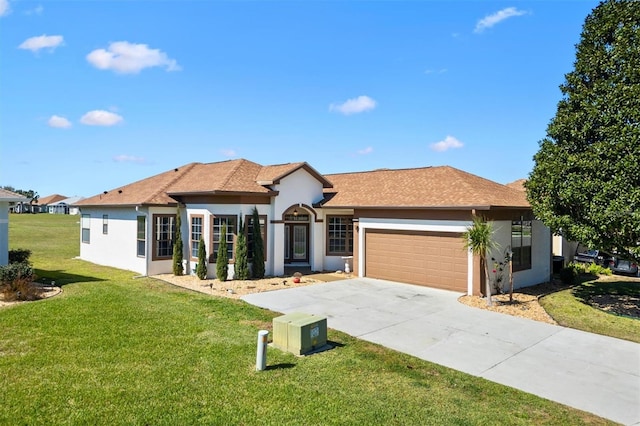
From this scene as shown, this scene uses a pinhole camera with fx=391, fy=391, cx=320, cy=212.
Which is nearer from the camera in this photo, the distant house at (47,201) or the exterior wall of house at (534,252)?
the exterior wall of house at (534,252)

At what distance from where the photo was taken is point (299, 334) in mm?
8305

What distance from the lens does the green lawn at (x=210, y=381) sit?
588 cm

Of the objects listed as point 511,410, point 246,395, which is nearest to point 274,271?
point 246,395

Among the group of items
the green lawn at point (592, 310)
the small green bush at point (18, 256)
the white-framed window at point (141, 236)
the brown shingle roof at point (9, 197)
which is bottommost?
the green lawn at point (592, 310)

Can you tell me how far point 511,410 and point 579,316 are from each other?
25.1 ft

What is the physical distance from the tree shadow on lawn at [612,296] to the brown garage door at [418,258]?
451 centimetres

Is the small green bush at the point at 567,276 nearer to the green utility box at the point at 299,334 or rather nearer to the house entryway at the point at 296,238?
the house entryway at the point at 296,238

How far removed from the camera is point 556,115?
13258mm

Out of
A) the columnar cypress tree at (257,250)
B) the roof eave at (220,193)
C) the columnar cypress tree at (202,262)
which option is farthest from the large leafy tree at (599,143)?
the columnar cypress tree at (202,262)

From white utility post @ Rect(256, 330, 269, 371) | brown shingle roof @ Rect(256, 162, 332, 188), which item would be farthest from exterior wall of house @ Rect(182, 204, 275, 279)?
white utility post @ Rect(256, 330, 269, 371)

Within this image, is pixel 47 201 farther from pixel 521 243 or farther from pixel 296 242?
pixel 521 243

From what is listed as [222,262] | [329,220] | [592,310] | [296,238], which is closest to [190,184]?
[222,262]

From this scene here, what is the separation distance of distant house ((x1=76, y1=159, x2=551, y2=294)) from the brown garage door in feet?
0.14

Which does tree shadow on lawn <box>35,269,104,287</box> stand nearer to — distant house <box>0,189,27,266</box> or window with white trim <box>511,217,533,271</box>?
distant house <box>0,189,27,266</box>
